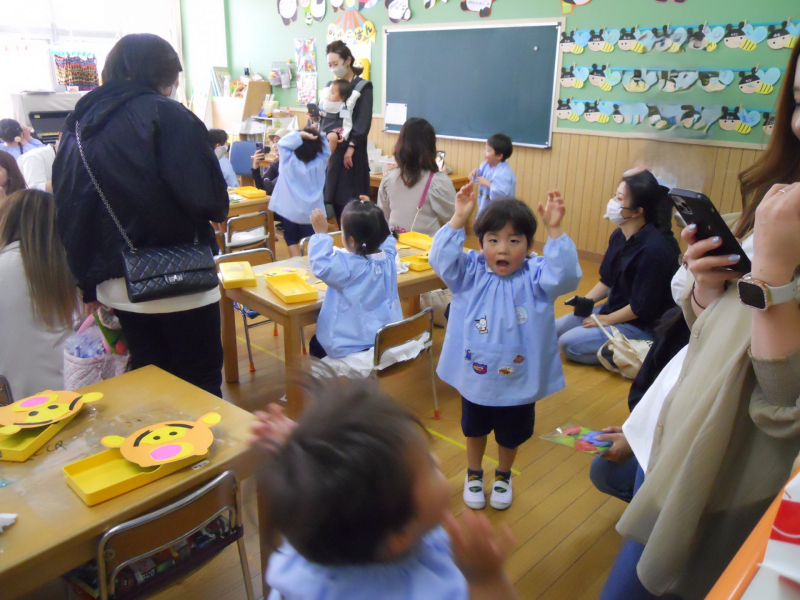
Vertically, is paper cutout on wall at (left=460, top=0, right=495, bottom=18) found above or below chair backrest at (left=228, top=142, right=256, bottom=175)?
above

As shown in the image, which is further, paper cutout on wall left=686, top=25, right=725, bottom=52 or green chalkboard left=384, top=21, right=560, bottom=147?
green chalkboard left=384, top=21, right=560, bottom=147

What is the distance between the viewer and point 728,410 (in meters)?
0.93

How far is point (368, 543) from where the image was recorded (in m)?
0.68

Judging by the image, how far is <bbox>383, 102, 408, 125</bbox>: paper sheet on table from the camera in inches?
264

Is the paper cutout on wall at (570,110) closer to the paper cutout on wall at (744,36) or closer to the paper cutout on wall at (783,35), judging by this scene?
the paper cutout on wall at (744,36)

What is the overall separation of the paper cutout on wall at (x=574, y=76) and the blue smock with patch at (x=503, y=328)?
3.82m

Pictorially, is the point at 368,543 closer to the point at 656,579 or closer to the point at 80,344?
the point at 656,579

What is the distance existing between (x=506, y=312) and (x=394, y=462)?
52.4 inches

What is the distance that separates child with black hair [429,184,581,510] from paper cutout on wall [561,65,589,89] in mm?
3799

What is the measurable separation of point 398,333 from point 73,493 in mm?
1440

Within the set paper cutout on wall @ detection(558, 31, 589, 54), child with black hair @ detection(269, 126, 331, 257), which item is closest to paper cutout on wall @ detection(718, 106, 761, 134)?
paper cutout on wall @ detection(558, 31, 589, 54)

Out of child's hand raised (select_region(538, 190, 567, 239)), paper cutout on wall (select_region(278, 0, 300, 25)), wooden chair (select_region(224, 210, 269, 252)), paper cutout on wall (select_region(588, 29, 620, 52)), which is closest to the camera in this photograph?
child's hand raised (select_region(538, 190, 567, 239))

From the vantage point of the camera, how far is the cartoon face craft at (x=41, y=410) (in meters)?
1.38

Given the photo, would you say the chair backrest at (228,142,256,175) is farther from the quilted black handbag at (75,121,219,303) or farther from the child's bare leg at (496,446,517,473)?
the child's bare leg at (496,446,517,473)
